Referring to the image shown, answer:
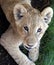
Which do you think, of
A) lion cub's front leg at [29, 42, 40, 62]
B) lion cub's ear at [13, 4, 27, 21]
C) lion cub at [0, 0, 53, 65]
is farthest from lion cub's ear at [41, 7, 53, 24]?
lion cub's front leg at [29, 42, 40, 62]

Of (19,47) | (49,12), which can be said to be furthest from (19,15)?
(19,47)

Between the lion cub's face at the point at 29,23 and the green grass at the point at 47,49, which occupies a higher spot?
the lion cub's face at the point at 29,23

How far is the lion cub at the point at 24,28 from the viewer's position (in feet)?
9.08

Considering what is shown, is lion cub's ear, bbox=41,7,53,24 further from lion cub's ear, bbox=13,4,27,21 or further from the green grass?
the green grass

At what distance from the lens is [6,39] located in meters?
3.08

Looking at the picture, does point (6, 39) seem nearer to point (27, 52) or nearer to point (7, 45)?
point (7, 45)

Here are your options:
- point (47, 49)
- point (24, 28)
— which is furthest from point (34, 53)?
point (24, 28)

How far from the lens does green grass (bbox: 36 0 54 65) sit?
320 centimetres

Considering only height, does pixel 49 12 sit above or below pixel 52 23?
above

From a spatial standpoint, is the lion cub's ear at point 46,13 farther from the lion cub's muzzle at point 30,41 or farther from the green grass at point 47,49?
the green grass at point 47,49

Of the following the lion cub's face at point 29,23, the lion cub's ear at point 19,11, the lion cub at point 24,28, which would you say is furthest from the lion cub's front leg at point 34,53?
the lion cub's ear at point 19,11

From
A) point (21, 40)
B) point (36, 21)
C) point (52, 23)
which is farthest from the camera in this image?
point (52, 23)

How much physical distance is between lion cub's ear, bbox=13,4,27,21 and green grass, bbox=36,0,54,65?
584mm

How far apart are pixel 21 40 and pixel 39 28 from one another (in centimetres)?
32
